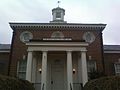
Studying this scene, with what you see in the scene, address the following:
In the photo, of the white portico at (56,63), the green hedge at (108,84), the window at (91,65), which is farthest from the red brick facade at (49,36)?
the green hedge at (108,84)

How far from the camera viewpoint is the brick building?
1542 cm

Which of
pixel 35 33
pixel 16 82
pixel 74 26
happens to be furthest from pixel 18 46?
pixel 16 82

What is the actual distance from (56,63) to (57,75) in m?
1.12

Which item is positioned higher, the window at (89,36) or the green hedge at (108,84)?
the window at (89,36)

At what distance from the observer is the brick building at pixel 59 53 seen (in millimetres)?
15422

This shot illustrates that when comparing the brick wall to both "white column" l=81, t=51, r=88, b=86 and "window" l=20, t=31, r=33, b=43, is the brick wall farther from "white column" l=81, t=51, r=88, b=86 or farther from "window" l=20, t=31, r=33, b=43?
"white column" l=81, t=51, r=88, b=86

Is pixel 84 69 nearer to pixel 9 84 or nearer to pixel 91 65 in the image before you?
pixel 91 65

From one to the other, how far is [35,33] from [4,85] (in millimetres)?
10593

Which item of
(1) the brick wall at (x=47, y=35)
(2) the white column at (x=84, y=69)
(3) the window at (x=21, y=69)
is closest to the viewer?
(2) the white column at (x=84, y=69)

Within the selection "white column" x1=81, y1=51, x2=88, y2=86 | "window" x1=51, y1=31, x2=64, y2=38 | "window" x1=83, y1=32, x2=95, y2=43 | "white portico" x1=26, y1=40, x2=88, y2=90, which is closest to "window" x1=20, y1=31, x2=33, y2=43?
"window" x1=51, y1=31, x2=64, y2=38

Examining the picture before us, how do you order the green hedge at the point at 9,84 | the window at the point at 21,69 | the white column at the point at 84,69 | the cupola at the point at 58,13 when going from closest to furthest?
1. the green hedge at the point at 9,84
2. the white column at the point at 84,69
3. the window at the point at 21,69
4. the cupola at the point at 58,13

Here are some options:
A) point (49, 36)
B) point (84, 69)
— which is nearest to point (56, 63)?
point (49, 36)

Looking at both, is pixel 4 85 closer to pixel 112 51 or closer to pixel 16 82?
pixel 16 82

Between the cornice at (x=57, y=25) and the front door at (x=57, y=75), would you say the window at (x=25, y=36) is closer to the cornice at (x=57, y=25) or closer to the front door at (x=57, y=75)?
the cornice at (x=57, y=25)
